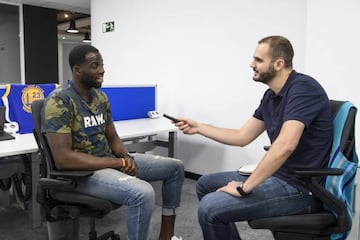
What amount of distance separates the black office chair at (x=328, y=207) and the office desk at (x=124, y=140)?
1.41 m

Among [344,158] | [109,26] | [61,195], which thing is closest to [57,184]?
[61,195]

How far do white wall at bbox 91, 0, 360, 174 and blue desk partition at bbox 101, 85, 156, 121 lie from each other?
29 cm

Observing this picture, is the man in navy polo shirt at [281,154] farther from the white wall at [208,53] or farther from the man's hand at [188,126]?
the white wall at [208,53]

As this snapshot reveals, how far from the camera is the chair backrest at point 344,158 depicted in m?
1.42

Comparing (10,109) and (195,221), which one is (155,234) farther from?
(10,109)

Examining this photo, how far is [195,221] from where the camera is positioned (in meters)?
2.60

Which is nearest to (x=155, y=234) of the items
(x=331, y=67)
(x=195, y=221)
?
(x=195, y=221)

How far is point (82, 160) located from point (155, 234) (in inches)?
37.3

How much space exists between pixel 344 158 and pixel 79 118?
125 cm

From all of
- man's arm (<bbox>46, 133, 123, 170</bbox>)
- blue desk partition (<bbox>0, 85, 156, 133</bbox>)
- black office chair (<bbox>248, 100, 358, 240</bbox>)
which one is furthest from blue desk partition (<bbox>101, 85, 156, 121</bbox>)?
black office chair (<bbox>248, 100, 358, 240</bbox>)

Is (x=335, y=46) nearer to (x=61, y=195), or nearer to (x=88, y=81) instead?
(x=88, y=81)

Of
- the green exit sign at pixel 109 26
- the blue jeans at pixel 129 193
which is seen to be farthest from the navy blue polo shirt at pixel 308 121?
the green exit sign at pixel 109 26

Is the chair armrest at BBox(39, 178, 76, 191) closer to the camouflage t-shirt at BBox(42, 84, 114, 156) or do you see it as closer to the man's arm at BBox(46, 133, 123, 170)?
the man's arm at BBox(46, 133, 123, 170)

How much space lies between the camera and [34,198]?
2.43 m
